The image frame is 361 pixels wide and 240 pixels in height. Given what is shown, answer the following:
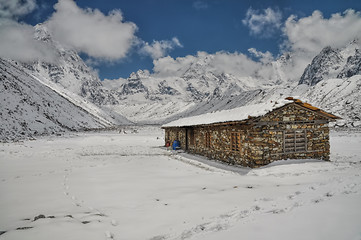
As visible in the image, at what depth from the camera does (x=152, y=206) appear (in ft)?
22.1

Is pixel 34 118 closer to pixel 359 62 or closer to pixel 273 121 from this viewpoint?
pixel 273 121

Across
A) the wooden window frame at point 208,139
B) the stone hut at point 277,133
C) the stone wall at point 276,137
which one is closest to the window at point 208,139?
the wooden window frame at point 208,139

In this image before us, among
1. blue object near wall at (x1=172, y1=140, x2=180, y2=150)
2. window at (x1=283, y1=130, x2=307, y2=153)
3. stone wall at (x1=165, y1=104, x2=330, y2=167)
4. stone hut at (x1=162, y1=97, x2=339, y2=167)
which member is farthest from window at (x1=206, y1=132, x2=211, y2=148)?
blue object near wall at (x1=172, y1=140, x2=180, y2=150)

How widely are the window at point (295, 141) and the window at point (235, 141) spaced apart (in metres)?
2.58

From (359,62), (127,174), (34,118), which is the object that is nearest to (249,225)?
(127,174)

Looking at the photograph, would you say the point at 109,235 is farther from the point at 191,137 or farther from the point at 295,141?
the point at 191,137

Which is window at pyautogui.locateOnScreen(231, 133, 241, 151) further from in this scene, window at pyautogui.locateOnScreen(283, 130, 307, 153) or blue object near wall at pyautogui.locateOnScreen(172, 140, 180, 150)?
blue object near wall at pyautogui.locateOnScreen(172, 140, 180, 150)

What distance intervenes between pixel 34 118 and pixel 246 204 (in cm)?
6150

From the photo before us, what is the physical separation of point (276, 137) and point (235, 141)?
8.16 feet

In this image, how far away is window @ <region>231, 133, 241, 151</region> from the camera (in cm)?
1412

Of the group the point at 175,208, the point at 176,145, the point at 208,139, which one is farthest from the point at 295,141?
the point at 176,145

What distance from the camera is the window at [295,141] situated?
44.0 ft

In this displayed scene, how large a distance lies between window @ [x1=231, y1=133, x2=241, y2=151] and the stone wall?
128 mm

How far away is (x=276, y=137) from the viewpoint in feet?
43.1
